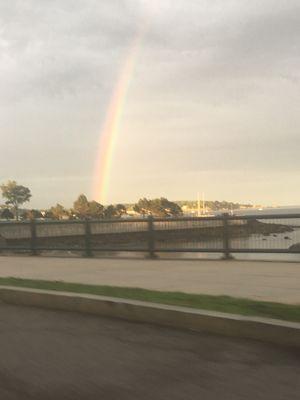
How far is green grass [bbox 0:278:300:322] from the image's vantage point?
749cm

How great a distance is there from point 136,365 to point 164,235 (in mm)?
10059

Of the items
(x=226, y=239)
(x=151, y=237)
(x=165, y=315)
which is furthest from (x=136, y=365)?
(x=151, y=237)

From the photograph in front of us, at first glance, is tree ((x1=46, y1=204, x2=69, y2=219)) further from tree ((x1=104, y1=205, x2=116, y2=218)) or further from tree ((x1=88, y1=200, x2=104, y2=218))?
tree ((x1=104, y1=205, x2=116, y2=218))

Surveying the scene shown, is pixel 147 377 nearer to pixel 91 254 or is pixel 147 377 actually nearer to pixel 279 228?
pixel 279 228

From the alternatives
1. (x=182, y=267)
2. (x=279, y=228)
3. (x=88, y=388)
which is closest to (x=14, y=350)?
(x=88, y=388)

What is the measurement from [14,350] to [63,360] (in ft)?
2.76

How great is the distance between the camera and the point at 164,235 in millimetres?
16031

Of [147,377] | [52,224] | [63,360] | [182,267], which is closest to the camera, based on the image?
[147,377]

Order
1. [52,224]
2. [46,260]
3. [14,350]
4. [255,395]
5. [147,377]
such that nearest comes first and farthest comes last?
[255,395]
[147,377]
[14,350]
[46,260]
[52,224]

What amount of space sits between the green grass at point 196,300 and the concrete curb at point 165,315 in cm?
25

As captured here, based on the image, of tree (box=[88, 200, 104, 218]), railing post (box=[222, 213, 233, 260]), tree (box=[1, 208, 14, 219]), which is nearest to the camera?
railing post (box=[222, 213, 233, 260])

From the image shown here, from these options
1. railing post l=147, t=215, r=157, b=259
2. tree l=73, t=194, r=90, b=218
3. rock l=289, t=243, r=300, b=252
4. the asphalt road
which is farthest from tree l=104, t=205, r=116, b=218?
the asphalt road

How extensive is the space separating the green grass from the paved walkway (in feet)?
2.09

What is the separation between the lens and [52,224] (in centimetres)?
1888
